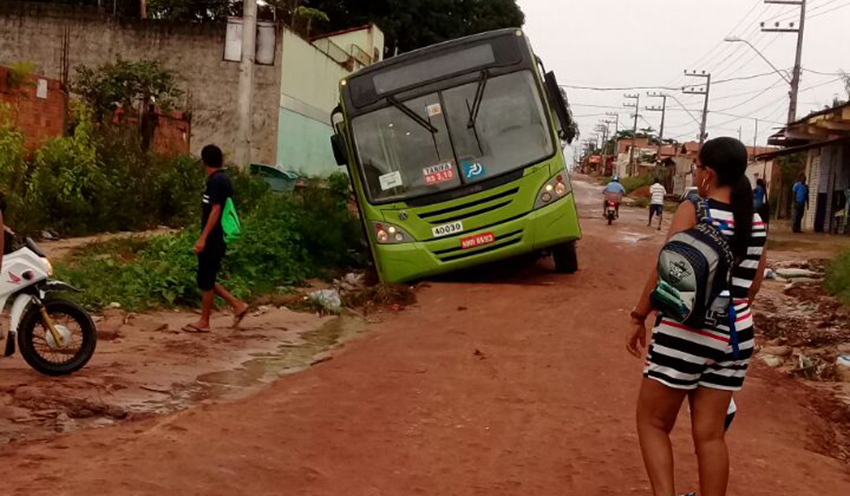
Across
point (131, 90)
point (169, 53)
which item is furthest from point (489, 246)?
point (169, 53)

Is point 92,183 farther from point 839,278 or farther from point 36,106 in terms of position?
point 839,278

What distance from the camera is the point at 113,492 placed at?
3.84 m

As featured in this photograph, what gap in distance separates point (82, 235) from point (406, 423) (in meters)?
9.98

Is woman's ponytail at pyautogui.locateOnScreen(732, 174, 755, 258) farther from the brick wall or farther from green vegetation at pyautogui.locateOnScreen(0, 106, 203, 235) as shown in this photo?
the brick wall

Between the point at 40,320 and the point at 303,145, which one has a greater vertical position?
the point at 303,145

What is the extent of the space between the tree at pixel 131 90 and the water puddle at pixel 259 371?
10410mm

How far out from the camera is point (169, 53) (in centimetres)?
2294

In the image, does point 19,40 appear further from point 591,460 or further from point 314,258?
point 591,460

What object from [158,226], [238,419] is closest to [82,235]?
[158,226]

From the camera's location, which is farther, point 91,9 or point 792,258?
point 91,9

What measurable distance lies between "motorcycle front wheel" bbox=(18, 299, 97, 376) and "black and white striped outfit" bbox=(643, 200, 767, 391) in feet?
13.9

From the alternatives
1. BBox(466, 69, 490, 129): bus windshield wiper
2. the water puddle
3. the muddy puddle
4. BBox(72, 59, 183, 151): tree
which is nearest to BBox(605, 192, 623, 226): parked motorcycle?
BBox(72, 59, 183, 151): tree

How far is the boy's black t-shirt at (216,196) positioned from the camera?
808 centimetres

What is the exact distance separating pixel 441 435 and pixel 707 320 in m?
2.21
